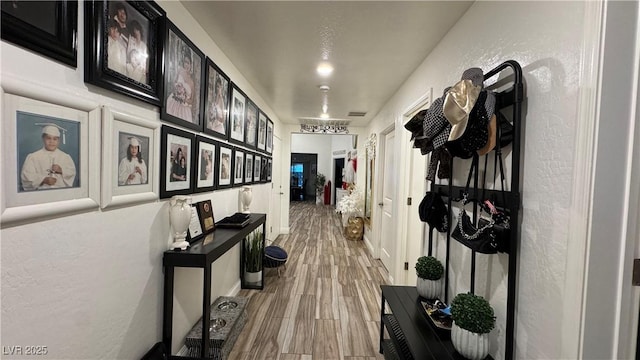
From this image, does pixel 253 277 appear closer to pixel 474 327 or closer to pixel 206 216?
pixel 206 216

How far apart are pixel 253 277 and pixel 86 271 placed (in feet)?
7.02

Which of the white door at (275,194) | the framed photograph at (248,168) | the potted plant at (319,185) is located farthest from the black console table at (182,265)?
the potted plant at (319,185)

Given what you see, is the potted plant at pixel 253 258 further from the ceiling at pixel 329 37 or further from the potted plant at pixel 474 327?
the potted plant at pixel 474 327

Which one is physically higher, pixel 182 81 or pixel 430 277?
pixel 182 81

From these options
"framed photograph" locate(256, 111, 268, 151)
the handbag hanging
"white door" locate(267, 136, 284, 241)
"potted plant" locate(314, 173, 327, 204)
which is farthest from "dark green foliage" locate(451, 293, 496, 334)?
"potted plant" locate(314, 173, 327, 204)

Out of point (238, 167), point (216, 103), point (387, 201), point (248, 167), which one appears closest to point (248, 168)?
point (248, 167)

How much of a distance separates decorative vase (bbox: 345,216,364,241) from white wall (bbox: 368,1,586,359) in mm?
4056

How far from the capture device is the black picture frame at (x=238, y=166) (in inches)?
103

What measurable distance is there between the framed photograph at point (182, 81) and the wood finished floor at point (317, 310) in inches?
68.9

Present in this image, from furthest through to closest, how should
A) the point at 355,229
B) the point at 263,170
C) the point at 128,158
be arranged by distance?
the point at 355,229, the point at 263,170, the point at 128,158

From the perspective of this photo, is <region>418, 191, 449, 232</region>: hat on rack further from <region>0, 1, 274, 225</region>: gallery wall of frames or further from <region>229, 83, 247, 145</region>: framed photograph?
<region>229, 83, 247, 145</region>: framed photograph

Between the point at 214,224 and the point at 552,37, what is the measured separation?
230 cm

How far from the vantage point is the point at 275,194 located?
5059 millimetres

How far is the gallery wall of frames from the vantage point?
796 mm
